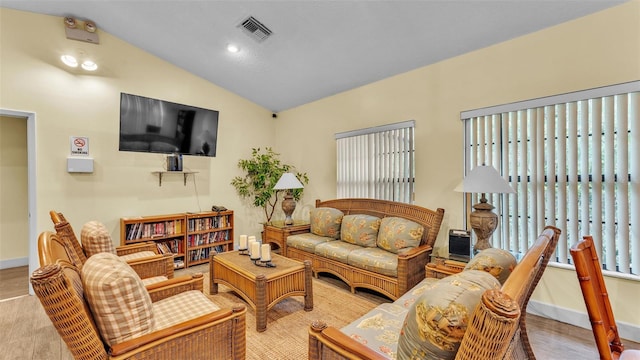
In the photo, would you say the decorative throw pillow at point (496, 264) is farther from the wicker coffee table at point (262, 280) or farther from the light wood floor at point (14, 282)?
the light wood floor at point (14, 282)

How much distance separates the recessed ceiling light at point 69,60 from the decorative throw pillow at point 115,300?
3512 millimetres

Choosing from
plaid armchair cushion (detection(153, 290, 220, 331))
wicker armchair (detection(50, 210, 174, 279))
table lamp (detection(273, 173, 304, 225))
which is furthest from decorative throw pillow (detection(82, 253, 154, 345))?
table lamp (detection(273, 173, 304, 225))

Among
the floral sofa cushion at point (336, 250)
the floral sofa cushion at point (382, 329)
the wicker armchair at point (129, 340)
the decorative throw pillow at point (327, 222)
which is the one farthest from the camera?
the decorative throw pillow at point (327, 222)

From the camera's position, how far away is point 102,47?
3.68 m

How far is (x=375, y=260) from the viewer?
9.59ft

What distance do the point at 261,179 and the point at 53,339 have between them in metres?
3.34

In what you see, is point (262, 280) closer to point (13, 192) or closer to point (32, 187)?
point (32, 187)

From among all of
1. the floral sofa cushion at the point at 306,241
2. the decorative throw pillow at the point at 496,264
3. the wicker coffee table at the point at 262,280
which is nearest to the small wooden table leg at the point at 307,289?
the wicker coffee table at the point at 262,280

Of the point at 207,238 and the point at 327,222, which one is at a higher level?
the point at 327,222

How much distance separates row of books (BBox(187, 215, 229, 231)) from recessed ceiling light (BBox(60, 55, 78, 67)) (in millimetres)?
2527

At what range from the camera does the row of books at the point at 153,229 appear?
12.5 ft

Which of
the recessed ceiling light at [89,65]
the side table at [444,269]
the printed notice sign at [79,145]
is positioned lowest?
the side table at [444,269]

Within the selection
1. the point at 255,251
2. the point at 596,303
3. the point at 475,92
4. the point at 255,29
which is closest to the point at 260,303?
the point at 255,251

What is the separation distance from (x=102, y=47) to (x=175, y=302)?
12.3ft
